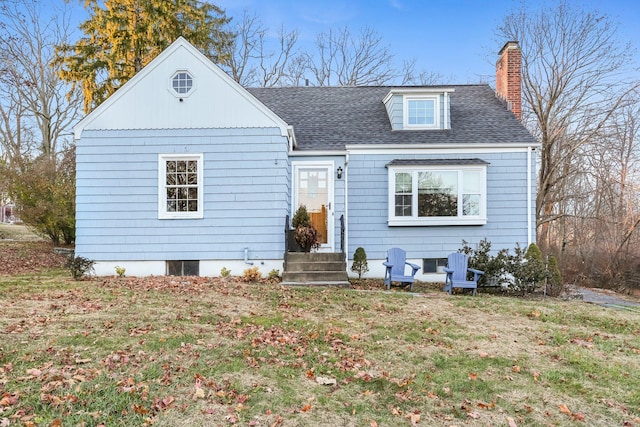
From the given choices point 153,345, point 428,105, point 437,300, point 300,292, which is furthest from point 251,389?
point 428,105

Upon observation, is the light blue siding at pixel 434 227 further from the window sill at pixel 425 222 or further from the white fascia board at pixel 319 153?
the white fascia board at pixel 319 153

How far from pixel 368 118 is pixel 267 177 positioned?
420cm

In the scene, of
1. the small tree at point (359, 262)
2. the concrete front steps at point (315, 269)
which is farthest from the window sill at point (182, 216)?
the small tree at point (359, 262)

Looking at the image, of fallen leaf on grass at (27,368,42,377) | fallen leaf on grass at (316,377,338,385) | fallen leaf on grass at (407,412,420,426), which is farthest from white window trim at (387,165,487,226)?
fallen leaf on grass at (27,368,42,377)

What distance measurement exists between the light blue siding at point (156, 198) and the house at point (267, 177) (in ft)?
0.08

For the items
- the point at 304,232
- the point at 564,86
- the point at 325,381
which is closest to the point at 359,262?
the point at 304,232

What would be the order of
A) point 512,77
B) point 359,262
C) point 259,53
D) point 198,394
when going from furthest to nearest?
point 259,53 → point 512,77 → point 359,262 → point 198,394

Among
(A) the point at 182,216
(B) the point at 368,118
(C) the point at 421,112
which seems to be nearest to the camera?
(A) the point at 182,216

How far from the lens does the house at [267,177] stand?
35.7ft

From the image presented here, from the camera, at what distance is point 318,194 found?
39.6ft

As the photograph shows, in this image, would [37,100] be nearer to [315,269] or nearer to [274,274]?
[274,274]

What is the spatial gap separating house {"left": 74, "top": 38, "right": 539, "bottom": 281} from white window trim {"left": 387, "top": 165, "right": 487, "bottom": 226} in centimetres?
3

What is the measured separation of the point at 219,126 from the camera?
10.9m

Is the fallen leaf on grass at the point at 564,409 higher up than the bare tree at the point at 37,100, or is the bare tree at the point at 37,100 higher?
the bare tree at the point at 37,100
